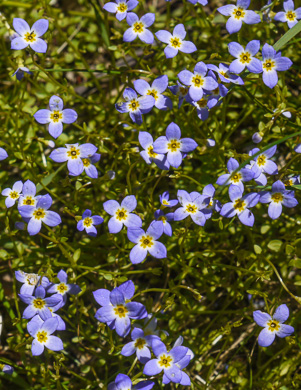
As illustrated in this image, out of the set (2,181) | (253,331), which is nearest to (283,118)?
(253,331)

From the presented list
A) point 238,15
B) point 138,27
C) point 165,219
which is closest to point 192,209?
point 165,219

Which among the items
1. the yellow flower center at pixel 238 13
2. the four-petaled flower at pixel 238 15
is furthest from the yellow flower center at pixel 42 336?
the yellow flower center at pixel 238 13

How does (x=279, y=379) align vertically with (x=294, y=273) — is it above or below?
below

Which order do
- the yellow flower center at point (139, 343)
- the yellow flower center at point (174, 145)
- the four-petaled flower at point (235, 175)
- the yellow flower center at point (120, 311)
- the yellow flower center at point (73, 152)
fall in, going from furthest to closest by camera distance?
the yellow flower center at point (73, 152), the yellow flower center at point (174, 145), the four-petaled flower at point (235, 175), the yellow flower center at point (139, 343), the yellow flower center at point (120, 311)

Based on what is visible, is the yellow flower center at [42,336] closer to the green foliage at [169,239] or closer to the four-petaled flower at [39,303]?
the four-petaled flower at [39,303]

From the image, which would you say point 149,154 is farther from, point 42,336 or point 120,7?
point 42,336

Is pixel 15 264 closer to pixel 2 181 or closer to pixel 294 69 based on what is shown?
pixel 2 181
